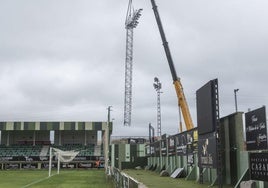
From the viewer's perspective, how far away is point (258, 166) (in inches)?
522

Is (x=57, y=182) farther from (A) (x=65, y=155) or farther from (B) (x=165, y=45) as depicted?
(A) (x=65, y=155)

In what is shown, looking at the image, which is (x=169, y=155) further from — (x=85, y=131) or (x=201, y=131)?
(x=85, y=131)

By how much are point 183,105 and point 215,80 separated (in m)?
22.0

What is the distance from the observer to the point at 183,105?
3872 cm

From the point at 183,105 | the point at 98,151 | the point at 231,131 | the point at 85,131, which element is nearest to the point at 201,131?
the point at 231,131

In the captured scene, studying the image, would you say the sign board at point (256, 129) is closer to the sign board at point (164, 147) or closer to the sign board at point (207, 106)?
the sign board at point (207, 106)

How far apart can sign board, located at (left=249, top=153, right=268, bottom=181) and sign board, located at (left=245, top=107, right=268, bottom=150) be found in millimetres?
305

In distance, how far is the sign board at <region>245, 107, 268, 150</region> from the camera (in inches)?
518

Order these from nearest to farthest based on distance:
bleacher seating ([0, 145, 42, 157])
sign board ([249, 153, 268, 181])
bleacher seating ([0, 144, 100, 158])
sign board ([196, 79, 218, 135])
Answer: sign board ([249, 153, 268, 181])
sign board ([196, 79, 218, 135])
bleacher seating ([0, 144, 100, 158])
bleacher seating ([0, 145, 42, 157])

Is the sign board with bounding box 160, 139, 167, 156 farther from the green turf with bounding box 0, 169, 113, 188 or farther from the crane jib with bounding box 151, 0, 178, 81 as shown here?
the crane jib with bounding box 151, 0, 178, 81

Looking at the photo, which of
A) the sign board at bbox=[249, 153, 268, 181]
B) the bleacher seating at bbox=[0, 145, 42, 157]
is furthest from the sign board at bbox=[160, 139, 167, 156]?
the bleacher seating at bbox=[0, 145, 42, 157]

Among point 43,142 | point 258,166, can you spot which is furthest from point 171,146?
point 43,142

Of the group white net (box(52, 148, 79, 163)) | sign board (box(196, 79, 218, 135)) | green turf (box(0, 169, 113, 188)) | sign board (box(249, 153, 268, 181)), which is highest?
sign board (box(196, 79, 218, 135))

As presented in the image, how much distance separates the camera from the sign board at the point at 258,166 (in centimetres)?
1260
